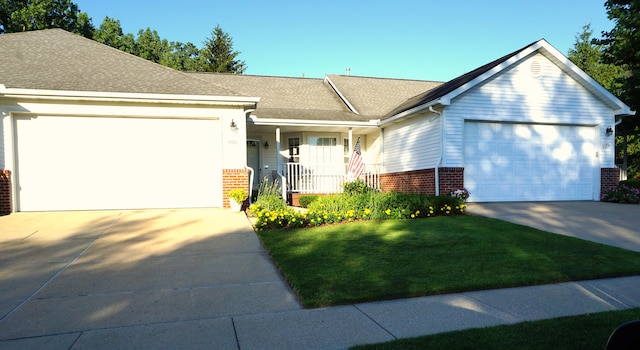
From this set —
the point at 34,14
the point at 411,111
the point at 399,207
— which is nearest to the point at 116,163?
the point at 399,207

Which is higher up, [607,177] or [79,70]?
[79,70]

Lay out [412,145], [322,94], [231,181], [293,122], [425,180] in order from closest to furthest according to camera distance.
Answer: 1. [231,181]
2. [425,180]
3. [412,145]
4. [293,122]
5. [322,94]

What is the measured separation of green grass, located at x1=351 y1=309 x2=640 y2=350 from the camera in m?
3.39

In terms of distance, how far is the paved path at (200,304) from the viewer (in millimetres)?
3699

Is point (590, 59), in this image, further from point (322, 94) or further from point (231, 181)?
point (231, 181)

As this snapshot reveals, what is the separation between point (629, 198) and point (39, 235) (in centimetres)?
1591

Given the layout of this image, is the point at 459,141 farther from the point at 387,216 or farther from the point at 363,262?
the point at 363,262

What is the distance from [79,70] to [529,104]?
13.6 meters

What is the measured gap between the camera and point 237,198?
35.3ft

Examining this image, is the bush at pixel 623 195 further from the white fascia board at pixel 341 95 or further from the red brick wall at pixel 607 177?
the white fascia board at pixel 341 95

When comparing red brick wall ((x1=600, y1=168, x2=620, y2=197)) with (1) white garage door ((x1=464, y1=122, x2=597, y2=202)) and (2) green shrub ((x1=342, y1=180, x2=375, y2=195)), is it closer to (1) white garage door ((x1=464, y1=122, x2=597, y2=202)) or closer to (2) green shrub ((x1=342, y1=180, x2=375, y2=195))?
(1) white garage door ((x1=464, y1=122, x2=597, y2=202))

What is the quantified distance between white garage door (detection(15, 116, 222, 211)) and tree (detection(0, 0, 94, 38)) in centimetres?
2172

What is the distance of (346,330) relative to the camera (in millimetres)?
3840

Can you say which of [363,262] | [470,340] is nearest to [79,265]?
[363,262]
